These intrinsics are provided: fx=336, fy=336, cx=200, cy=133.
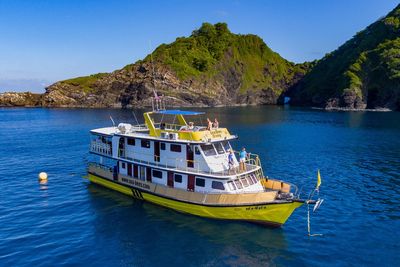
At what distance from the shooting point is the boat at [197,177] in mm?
23609

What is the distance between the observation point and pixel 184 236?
2272cm

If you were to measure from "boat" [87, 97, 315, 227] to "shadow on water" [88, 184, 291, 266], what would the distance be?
0.93 meters

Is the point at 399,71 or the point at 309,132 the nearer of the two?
the point at 309,132

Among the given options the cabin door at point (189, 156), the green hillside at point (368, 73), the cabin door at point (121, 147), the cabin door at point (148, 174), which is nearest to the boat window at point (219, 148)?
the cabin door at point (189, 156)

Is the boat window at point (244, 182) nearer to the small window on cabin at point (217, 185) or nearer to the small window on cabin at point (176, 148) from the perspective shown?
the small window on cabin at point (217, 185)

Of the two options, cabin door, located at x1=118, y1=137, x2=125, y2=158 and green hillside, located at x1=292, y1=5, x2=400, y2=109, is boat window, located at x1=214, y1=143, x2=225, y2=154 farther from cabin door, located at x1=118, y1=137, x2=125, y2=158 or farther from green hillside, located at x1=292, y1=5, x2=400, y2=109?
green hillside, located at x1=292, y1=5, x2=400, y2=109

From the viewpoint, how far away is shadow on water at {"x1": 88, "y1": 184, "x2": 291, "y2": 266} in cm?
2022

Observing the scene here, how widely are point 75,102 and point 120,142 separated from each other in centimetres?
14843

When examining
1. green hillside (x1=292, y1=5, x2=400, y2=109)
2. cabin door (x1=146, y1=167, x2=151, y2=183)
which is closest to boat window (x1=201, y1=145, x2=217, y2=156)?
cabin door (x1=146, y1=167, x2=151, y2=183)

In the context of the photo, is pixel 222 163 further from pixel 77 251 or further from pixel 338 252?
pixel 77 251

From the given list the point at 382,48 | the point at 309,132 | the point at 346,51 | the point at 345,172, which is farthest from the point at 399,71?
the point at 345,172

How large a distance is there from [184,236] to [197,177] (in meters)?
4.82

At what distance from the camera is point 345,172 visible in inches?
1587

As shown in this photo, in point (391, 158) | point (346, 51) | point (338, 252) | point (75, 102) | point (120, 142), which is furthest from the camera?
point (346, 51)
